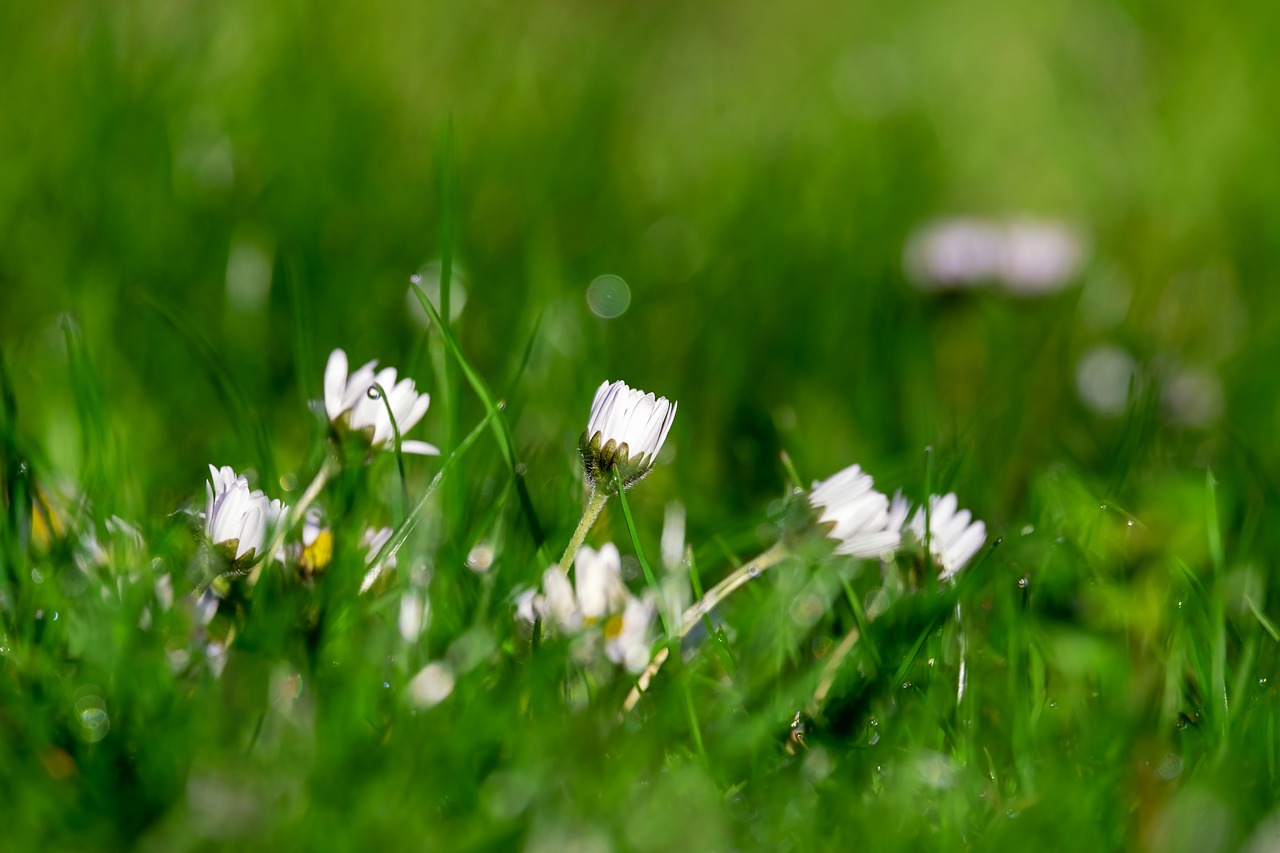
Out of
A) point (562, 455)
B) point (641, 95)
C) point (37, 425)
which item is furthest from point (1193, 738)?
point (641, 95)

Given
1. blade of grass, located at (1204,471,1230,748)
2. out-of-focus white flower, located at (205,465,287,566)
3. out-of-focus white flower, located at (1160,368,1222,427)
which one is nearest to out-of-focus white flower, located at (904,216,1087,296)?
out-of-focus white flower, located at (1160,368,1222,427)

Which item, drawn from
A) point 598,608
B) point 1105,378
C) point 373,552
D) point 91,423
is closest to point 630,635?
point 598,608

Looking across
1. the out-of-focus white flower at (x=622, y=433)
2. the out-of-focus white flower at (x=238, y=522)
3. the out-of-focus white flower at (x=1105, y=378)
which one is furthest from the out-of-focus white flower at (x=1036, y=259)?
the out-of-focus white flower at (x=238, y=522)

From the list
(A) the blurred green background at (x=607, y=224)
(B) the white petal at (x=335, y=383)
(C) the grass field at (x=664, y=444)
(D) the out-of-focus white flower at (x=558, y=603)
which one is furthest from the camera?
(A) the blurred green background at (x=607, y=224)

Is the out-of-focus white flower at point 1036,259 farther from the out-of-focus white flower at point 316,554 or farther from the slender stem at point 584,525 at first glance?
the out-of-focus white flower at point 316,554

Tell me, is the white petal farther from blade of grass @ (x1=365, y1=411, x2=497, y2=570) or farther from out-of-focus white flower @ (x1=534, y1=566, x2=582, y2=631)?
out-of-focus white flower @ (x1=534, y1=566, x2=582, y2=631)

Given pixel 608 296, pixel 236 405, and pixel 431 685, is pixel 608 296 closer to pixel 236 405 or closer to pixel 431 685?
pixel 236 405
